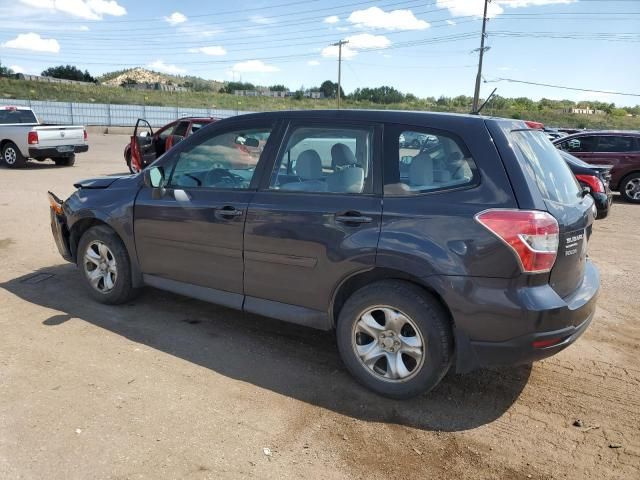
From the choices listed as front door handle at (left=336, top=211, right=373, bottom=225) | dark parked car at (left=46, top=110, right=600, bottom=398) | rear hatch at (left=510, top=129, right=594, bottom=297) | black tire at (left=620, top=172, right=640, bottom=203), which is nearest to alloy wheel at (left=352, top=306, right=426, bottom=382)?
dark parked car at (left=46, top=110, right=600, bottom=398)

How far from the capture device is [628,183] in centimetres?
1290

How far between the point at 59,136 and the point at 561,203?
1523 centimetres

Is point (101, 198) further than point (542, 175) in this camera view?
Yes

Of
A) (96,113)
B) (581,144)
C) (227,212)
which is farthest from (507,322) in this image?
(96,113)

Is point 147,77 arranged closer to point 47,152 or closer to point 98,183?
point 47,152

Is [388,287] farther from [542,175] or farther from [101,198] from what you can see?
[101,198]

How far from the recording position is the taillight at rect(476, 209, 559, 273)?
9.50 ft

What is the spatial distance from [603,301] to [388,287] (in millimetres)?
3212

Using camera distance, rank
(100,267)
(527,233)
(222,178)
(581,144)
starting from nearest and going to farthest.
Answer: (527,233) < (222,178) < (100,267) < (581,144)

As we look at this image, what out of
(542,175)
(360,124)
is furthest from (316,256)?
(542,175)

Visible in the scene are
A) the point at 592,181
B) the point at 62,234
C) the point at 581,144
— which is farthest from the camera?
the point at 581,144

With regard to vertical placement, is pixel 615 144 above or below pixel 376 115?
below

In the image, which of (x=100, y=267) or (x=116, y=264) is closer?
(x=116, y=264)

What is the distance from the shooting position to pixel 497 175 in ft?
9.92
